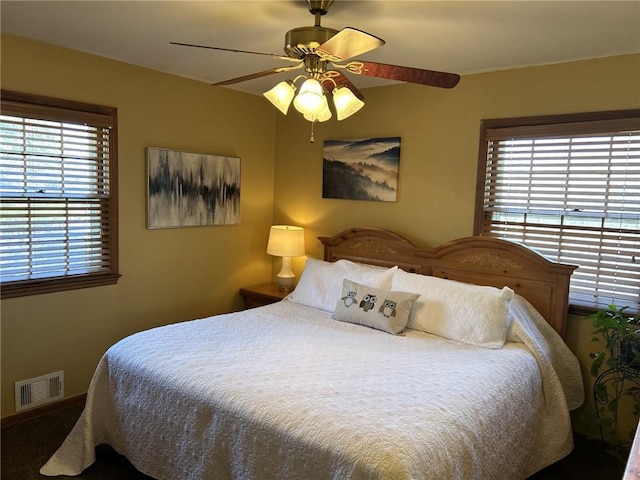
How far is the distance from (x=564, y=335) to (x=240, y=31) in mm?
2580

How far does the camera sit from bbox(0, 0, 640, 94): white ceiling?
7.20ft

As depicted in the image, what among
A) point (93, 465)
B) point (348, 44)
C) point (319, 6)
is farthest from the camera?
point (93, 465)

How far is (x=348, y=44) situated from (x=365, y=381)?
1.41 m

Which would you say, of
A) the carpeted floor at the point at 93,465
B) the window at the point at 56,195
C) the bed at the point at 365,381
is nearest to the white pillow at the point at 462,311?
the bed at the point at 365,381

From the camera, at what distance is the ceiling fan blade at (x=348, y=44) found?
66.1 inches

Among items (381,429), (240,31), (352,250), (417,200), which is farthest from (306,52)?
(352,250)

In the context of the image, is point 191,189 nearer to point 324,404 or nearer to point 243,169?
point 243,169

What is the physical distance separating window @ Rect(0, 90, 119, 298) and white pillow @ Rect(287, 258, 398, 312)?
1.36 meters

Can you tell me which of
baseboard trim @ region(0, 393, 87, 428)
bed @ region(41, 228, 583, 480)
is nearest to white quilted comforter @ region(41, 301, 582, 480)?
bed @ region(41, 228, 583, 480)

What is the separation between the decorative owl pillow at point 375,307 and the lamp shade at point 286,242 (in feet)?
3.12

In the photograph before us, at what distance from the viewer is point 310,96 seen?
2072 millimetres

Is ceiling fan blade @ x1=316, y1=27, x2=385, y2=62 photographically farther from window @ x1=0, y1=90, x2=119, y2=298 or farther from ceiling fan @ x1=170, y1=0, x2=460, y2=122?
window @ x1=0, y1=90, x2=119, y2=298

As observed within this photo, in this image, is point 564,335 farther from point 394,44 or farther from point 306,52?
point 306,52

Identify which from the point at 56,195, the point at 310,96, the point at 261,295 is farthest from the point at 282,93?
the point at 261,295
